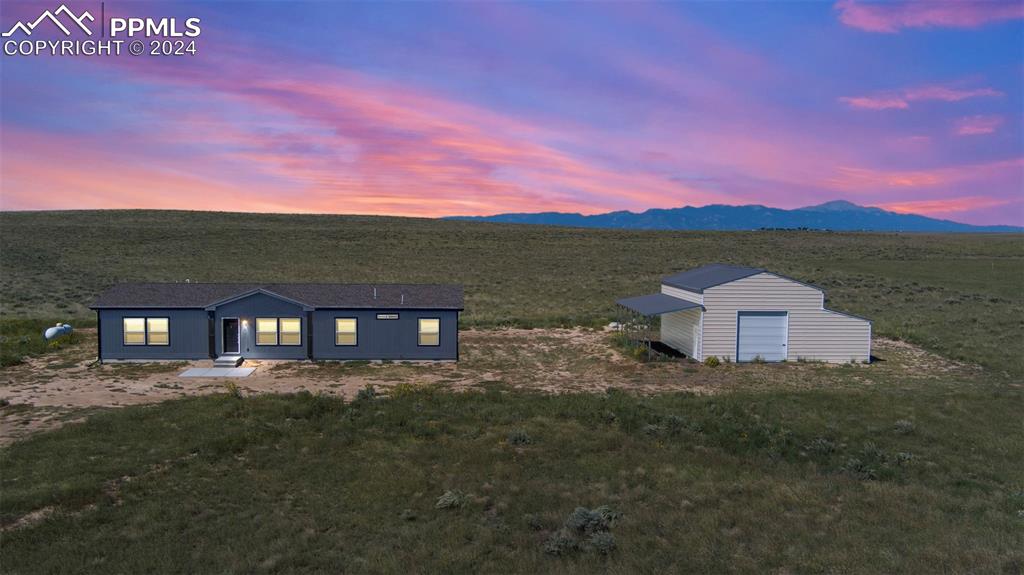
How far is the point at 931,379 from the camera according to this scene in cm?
2202

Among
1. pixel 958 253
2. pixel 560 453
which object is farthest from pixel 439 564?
pixel 958 253

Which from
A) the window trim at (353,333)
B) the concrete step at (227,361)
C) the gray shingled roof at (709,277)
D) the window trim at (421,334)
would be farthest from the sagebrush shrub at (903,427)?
the concrete step at (227,361)

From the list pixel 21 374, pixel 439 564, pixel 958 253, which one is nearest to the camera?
pixel 439 564

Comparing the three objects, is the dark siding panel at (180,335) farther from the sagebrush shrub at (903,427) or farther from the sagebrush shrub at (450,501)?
the sagebrush shrub at (903,427)

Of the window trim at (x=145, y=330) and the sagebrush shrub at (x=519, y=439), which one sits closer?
the sagebrush shrub at (x=519, y=439)

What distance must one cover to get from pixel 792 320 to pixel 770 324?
3.15 ft

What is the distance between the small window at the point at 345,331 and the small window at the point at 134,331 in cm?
789

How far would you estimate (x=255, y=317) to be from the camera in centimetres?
2497

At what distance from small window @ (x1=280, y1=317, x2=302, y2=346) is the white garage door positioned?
60.9ft

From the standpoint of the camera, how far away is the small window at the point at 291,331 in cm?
2516

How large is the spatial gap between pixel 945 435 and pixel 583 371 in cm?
1152

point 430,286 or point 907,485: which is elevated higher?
point 430,286

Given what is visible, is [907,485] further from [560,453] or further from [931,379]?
[931,379]

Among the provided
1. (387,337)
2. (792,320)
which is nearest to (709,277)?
(792,320)
